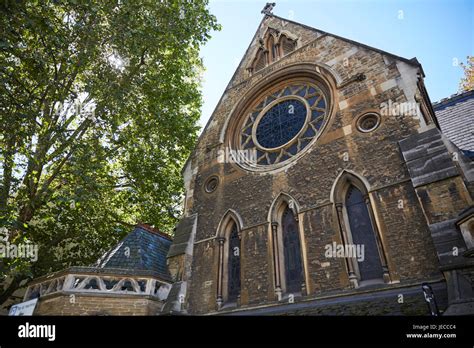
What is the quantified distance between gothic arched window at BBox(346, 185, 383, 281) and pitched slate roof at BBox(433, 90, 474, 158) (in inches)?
118

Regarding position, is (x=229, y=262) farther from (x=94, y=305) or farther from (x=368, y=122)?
(x=368, y=122)

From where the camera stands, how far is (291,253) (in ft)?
27.6

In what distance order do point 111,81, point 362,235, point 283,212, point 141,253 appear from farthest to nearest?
point 111,81
point 141,253
point 283,212
point 362,235

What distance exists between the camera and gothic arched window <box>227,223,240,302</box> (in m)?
8.98

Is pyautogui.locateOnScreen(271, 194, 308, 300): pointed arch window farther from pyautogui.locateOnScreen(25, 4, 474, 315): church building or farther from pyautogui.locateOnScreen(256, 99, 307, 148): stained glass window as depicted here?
pyautogui.locateOnScreen(256, 99, 307, 148): stained glass window

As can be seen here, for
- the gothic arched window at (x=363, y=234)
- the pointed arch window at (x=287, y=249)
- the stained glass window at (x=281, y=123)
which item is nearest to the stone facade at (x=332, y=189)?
the pointed arch window at (x=287, y=249)

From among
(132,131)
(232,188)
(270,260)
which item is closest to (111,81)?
(132,131)

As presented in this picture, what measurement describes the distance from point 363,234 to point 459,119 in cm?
691

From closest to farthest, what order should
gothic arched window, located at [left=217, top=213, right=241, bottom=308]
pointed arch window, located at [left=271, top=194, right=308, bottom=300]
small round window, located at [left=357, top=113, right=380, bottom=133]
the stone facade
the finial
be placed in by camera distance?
the stone facade < pointed arch window, located at [left=271, top=194, right=308, bottom=300] < small round window, located at [left=357, top=113, right=380, bottom=133] < gothic arched window, located at [left=217, top=213, right=241, bottom=308] < the finial

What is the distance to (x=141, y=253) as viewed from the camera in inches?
409

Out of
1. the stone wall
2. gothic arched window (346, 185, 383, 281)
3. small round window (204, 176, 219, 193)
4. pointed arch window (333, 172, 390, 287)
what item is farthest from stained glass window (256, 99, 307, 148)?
the stone wall
